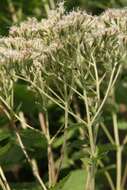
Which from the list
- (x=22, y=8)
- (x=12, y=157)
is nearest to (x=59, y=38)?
(x=12, y=157)

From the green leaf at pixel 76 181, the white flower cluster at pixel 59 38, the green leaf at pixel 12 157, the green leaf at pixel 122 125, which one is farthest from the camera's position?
the green leaf at pixel 122 125

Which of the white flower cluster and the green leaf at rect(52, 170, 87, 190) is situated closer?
the white flower cluster

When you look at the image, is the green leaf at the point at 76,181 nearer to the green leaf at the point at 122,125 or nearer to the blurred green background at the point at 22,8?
the green leaf at the point at 122,125

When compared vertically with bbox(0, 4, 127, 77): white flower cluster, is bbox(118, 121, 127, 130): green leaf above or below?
below

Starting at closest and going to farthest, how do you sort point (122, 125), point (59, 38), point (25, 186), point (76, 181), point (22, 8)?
point (59, 38) → point (25, 186) → point (76, 181) → point (122, 125) → point (22, 8)

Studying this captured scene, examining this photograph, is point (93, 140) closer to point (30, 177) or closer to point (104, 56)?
point (104, 56)

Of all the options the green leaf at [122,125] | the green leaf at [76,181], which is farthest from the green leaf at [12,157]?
the green leaf at [122,125]

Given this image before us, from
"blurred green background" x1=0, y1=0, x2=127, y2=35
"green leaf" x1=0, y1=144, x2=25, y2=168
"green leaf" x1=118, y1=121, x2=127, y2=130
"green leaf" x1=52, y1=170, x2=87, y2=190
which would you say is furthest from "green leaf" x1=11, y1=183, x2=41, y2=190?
"blurred green background" x1=0, y1=0, x2=127, y2=35

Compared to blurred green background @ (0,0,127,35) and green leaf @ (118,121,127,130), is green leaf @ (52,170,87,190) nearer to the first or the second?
green leaf @ (118,121,127,130)

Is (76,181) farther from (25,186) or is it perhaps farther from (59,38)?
(59,38)

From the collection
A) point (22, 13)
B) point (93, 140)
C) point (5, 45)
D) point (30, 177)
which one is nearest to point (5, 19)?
point (22, 13)

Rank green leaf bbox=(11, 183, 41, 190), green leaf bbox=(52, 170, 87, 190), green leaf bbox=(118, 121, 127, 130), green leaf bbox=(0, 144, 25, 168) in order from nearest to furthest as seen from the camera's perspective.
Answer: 1. green leaf bbox=(11, 183, 41, 190)
2. green leaf bbox=(0, 144, 25, 168)
3. green leaf bbox=(52, 170, 87, 190)
4. green leaf bbox=(118, 121, 127, 130)
